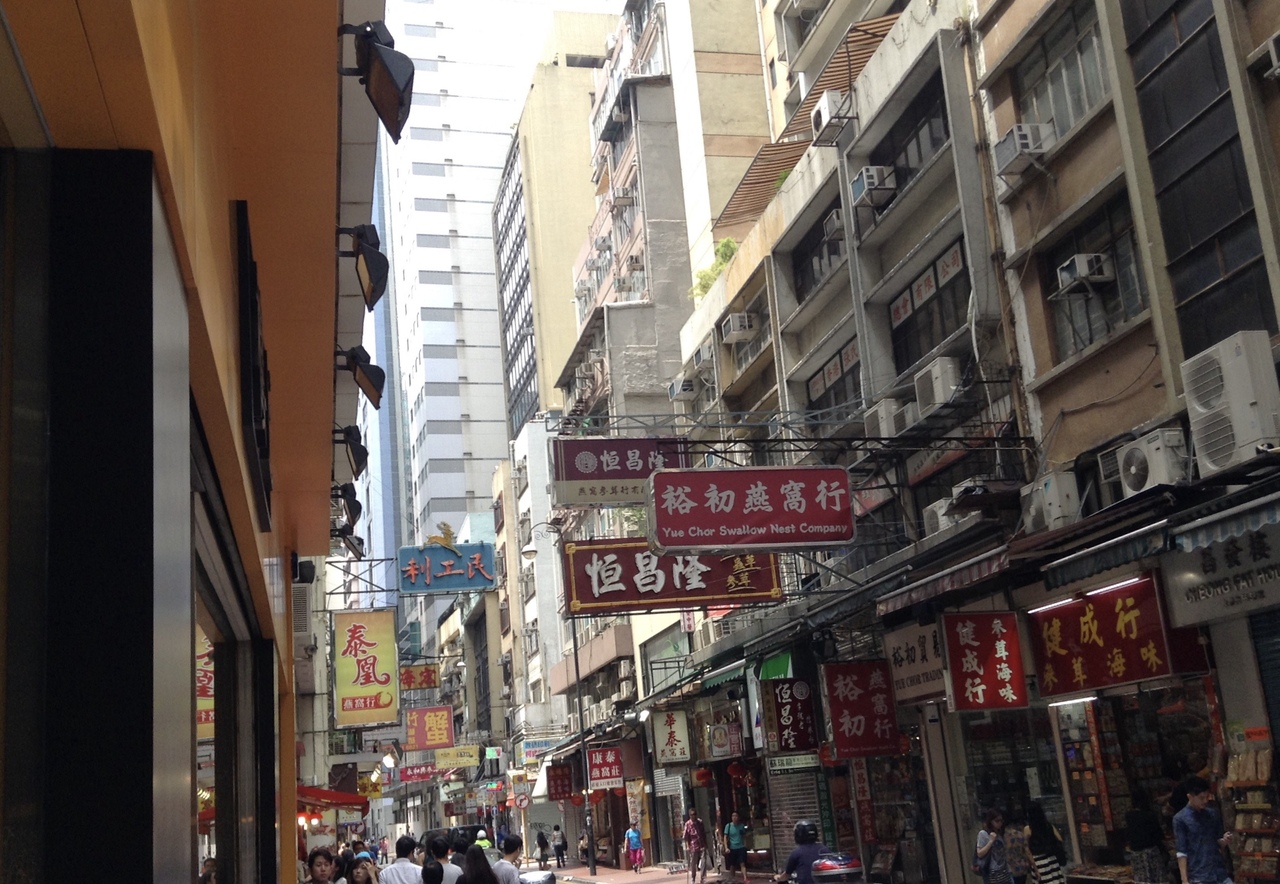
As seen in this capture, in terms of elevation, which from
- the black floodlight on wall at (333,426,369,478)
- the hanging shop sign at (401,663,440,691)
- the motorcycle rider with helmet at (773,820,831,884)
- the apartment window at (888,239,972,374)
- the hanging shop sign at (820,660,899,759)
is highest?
the apartment window at (888,239,972,374)

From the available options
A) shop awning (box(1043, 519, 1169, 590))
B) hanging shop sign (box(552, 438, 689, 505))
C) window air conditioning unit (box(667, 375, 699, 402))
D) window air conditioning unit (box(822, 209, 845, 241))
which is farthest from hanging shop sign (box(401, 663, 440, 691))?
shop awning (box(1043, 519, 1169, 590))

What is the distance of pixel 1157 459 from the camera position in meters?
11.8

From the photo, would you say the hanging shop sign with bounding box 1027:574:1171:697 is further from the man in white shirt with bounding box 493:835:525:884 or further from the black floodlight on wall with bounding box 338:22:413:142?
the black floodlight on wall with bounding box 338:22:413:142

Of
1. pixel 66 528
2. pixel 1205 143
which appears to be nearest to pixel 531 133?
pixel 1205 143

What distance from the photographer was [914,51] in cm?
1720

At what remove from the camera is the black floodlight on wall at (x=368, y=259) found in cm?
715

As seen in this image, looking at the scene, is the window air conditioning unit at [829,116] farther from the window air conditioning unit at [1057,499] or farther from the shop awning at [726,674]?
the shop awning at [726,674]

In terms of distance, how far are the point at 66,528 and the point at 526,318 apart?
64.9 metres

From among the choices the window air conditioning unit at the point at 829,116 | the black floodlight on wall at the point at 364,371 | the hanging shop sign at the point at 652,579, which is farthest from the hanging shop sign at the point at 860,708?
the black floodlight on wall at the point at 364,371

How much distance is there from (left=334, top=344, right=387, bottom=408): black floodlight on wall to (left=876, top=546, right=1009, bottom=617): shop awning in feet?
21.5

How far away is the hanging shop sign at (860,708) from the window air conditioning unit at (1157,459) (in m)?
7.10

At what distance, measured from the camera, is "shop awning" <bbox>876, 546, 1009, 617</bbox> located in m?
13.1

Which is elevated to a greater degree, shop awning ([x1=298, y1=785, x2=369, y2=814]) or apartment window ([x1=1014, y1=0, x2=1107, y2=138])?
apartment window ([x1=1014, y1=0, x2=1107, y2=138])

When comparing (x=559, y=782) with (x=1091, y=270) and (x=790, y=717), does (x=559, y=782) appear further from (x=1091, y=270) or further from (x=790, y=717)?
(x=1091, y=270)
